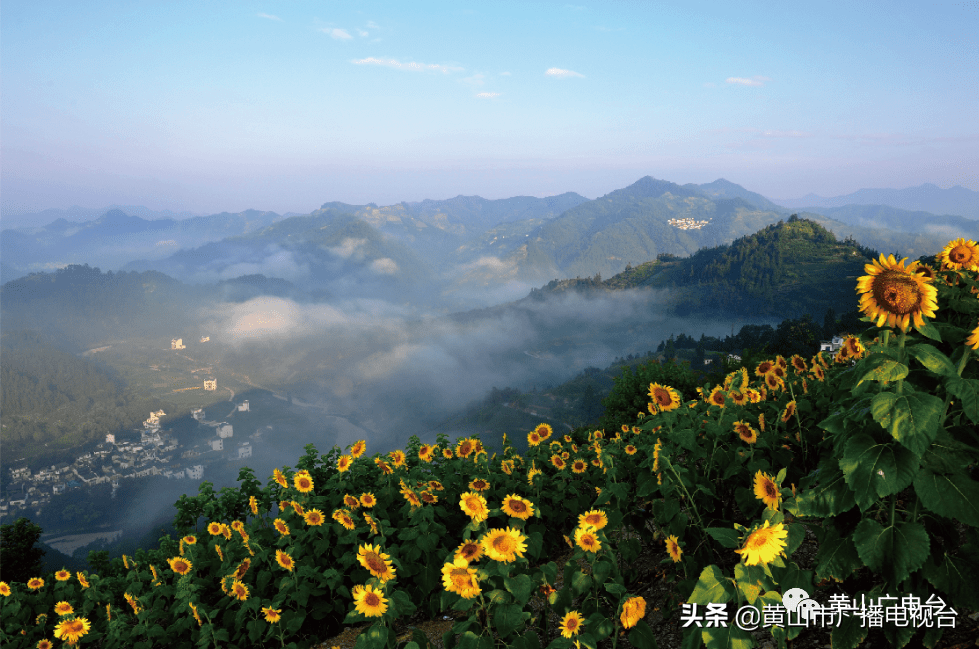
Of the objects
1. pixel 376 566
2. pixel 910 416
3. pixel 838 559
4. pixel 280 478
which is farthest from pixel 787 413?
pixel 280 478

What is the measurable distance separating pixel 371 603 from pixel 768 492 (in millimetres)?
2857

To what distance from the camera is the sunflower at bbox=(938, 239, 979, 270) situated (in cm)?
351

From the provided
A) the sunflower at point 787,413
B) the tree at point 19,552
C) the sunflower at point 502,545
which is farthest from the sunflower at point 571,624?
the tree at point 19,552

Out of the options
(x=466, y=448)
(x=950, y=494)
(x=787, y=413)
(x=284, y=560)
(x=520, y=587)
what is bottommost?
(x=284, y=560)

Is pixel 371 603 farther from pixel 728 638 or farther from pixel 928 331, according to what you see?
pixel 928 331

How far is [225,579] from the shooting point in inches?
194

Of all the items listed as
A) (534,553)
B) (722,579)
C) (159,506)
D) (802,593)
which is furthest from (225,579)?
(159,506)

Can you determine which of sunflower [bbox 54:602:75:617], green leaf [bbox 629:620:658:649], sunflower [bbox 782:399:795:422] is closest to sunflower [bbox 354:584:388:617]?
green leaf [bbox 629:620:658:649]

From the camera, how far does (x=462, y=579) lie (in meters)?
3.14

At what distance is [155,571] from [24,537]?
16974 millimetres

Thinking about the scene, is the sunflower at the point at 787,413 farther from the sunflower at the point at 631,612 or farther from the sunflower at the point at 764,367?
the sunflower at the point at 631,612

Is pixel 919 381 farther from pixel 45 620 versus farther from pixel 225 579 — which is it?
pixel 45 620

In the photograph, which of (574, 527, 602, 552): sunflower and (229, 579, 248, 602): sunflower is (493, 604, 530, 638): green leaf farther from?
(229, 579, 248, 602): sunflower

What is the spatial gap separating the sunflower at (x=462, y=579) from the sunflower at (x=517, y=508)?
786mm
